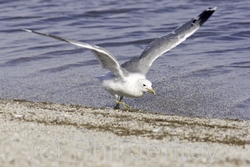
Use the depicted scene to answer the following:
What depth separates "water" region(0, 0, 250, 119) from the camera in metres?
10.2

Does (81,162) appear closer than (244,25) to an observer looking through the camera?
Yes

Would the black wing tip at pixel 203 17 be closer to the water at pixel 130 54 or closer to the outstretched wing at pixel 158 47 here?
the outstretched wing at pixel 158 47

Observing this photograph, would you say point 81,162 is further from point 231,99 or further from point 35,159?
point 231,99

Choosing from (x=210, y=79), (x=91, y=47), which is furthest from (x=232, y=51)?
(x=91, y=47)

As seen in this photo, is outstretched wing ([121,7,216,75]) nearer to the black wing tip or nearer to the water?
the black wing tip

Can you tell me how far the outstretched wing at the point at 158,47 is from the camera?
31.4 ft

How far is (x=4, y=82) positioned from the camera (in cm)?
1114

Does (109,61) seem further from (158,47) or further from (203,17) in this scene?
(203,17)

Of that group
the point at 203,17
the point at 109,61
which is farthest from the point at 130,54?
the point at 109,61

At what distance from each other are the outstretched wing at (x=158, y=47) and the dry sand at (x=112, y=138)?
3.80 ft

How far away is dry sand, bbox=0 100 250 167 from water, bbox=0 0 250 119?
161 centimetres

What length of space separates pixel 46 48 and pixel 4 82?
3.14m

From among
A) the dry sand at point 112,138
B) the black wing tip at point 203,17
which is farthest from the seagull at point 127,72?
the black wing tip at point 203,17

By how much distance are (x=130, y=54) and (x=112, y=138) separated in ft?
24.8
